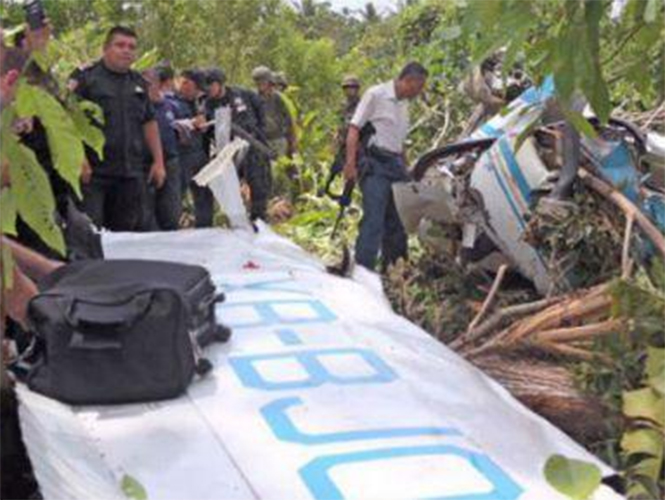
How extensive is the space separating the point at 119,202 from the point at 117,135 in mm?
341

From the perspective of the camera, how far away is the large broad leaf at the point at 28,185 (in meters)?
1.53

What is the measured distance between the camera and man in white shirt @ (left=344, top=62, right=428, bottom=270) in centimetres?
600

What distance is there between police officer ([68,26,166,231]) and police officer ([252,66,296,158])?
13.2 ft

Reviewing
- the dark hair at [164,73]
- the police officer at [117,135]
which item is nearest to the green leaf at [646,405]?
the police officer at [117,135]

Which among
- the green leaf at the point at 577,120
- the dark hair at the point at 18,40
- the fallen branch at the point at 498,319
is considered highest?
the green leaf at the point at 577,120

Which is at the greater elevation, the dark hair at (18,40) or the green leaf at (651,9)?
the green leaf at (651,9)

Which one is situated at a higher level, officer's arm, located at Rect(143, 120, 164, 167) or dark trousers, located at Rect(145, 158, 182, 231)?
officer's arm, located at Rect(143, 120, 164, 167)

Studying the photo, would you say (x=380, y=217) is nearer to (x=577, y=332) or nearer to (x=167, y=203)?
(x=167, y=203)

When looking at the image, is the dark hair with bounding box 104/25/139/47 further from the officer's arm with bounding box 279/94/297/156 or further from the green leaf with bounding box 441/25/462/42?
the officer's arm with bounding box 279/94/297/156

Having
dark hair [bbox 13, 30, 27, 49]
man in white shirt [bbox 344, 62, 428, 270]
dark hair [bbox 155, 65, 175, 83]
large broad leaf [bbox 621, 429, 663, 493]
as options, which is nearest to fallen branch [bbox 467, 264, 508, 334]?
man in white shirt [bbox 344, 62, 428, 270]

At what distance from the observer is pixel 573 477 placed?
2156mm

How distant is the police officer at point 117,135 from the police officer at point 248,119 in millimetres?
2174

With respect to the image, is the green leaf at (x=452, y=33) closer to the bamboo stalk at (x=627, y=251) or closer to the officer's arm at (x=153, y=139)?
the bamboo stalk at (x=627, y=251)

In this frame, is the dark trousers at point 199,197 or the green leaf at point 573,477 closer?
the green leaf at point 573,477
